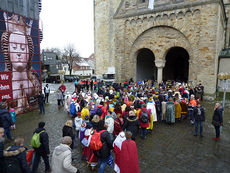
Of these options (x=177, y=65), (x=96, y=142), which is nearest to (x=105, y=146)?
(x=96, y=142)

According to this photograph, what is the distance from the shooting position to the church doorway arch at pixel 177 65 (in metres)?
27.2

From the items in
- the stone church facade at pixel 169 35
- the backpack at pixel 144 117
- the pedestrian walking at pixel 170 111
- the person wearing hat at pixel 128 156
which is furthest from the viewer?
the stone church facade at pixel 169 35

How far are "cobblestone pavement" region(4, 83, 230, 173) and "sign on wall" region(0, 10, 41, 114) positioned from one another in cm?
239

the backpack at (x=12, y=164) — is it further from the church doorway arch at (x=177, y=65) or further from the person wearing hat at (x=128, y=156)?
the church doorway arch at (x=177, y=65)

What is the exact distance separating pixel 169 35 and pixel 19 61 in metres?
14.0

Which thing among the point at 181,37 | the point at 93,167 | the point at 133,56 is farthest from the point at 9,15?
the point at 181,37

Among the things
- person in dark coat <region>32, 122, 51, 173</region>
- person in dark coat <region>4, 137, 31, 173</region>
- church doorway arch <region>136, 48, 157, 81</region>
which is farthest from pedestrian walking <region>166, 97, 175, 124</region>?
church doorway arch <region>136, 48, 157, 81</region>

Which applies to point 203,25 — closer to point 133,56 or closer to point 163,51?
point 163,51

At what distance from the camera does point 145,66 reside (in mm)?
24250

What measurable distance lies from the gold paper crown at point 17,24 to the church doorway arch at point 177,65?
20393 millimetres

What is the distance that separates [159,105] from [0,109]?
7.78m

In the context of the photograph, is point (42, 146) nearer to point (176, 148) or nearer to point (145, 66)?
point (176, 148)

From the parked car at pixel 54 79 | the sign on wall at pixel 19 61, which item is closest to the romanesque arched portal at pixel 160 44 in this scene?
the sign on wall at pixel 19 61

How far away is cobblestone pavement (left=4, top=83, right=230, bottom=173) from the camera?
5.40 metres
